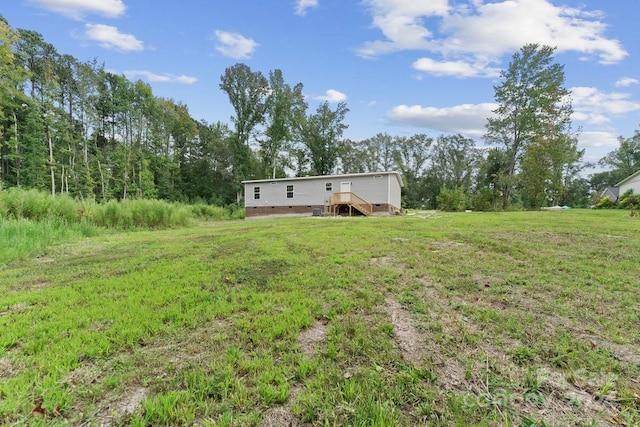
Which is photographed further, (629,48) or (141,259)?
(629,48)

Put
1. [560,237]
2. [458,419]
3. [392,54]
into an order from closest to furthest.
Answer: [458,419] < [560,237] < [392,54]

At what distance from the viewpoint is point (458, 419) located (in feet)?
5.01

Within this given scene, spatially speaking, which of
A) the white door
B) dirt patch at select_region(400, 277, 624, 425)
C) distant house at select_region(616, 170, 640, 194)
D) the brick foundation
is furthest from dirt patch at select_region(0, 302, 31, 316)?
distant house at select_region(616, 170, 640, 194)

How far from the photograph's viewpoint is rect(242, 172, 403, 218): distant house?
1928cm

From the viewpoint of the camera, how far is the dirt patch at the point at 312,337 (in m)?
2.20

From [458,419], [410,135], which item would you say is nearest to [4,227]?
[458,419]

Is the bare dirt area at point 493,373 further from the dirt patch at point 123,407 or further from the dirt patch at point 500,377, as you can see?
the dirt patch at point 123,407

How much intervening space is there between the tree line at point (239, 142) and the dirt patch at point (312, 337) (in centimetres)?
1864

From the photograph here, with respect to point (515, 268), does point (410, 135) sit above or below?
above

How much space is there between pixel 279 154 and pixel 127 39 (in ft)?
53.7

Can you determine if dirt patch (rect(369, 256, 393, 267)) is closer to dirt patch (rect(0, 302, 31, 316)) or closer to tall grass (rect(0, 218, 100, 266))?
dirt patch (rect(0, 302, 31, 316))

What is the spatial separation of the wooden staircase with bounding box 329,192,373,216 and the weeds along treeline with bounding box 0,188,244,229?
9507 mm

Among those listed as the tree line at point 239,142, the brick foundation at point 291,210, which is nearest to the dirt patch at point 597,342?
the brick foundation at point 291,210

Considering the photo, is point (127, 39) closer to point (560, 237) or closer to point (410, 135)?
point (560, 237)
